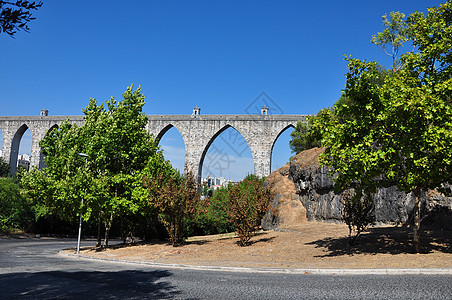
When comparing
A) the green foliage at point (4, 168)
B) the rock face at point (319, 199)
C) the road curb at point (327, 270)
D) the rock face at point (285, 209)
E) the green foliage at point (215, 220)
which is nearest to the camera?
the road curb at point (327, 270)

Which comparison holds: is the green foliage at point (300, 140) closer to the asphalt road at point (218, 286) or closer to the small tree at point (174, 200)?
the small tree at point (174, 200)

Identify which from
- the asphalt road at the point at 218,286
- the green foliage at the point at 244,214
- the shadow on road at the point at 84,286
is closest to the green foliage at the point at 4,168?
the green foliage at the point at 244,214

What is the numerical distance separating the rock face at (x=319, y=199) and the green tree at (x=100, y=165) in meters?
9.42

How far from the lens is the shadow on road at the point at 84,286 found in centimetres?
661

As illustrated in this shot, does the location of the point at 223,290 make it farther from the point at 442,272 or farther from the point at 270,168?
the point at 270,168

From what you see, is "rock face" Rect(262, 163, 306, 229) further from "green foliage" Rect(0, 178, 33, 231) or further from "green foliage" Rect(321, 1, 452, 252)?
"green foliage" Rect(0, 178, 33, 231)

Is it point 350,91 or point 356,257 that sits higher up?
point 350,91

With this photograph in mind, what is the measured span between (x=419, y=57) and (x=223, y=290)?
10.5 metres

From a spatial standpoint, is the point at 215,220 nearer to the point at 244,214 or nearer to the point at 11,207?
the point at 244,214

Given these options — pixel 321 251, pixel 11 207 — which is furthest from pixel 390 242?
pixel 11 207

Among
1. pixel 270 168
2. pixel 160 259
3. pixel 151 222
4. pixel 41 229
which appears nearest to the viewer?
pixel 160 259

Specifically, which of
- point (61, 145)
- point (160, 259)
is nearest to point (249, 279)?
point (160, 259)

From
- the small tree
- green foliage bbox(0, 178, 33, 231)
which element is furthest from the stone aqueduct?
the small tree

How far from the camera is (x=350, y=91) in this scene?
12133 mm
